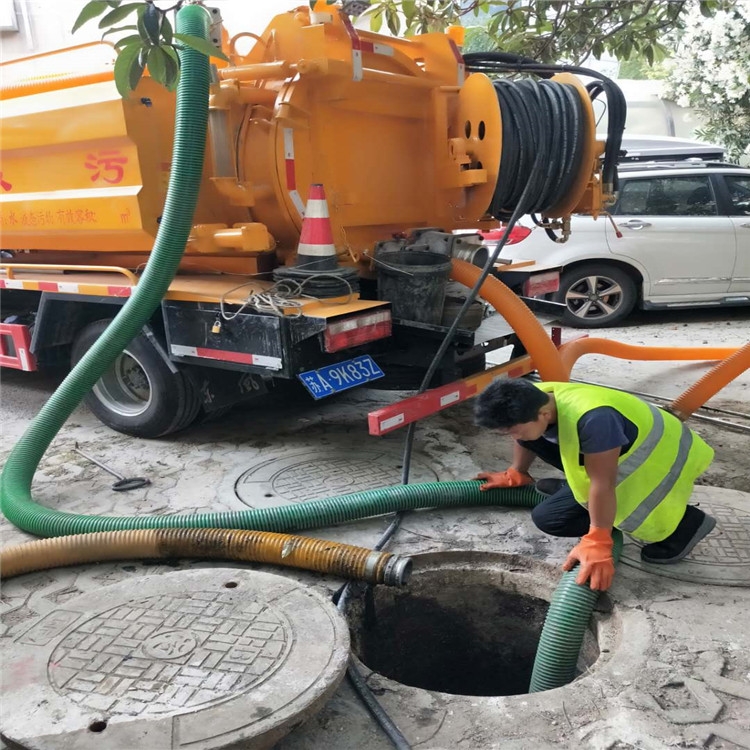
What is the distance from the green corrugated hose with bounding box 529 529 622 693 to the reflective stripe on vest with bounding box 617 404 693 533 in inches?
14.9

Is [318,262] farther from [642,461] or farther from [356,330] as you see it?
[642,461]

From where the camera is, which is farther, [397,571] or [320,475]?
A: [320,475]

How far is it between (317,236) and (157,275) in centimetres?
89

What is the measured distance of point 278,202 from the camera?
3.93 meters

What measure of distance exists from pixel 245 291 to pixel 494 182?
1.61 meters

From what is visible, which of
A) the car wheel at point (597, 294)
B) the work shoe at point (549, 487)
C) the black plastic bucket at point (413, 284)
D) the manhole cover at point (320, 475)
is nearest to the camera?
the work shoe at point (549, 487)

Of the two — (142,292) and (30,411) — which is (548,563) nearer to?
(142,292)

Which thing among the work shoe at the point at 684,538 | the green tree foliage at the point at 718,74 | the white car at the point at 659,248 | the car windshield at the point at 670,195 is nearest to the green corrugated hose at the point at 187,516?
the work shoe at the point at 684,538

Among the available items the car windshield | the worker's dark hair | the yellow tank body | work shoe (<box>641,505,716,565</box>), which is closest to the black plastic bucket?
the yellow tank body

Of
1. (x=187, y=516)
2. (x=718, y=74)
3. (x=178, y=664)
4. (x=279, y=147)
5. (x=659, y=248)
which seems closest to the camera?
(x=178, y=664)

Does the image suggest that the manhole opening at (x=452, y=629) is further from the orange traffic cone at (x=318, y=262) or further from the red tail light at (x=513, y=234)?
the red tail light at (x=513, y=234)

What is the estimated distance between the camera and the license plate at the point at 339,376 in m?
3.54

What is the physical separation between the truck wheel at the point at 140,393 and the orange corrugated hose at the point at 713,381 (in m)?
3.20

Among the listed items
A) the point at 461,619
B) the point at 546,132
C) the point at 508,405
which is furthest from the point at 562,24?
the point at 461,619
